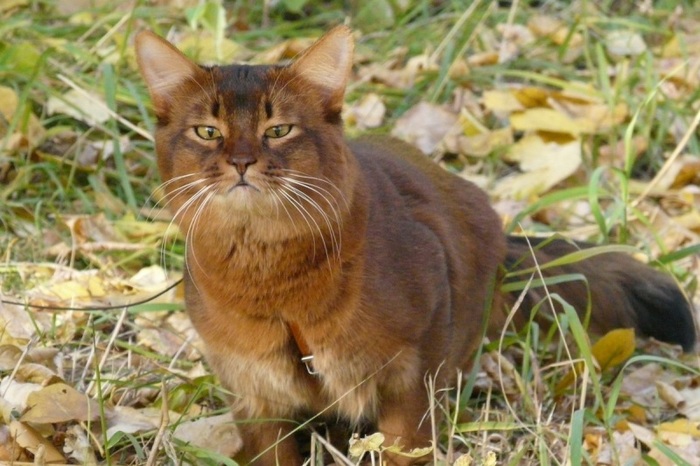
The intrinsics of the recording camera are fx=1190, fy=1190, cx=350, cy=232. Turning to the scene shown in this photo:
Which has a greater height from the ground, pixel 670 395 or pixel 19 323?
pixel 19 323

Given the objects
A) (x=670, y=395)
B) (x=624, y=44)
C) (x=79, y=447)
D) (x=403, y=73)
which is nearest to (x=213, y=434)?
(x=79, y=447)

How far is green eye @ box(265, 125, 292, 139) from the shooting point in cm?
255

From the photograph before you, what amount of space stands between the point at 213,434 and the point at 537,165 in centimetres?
195

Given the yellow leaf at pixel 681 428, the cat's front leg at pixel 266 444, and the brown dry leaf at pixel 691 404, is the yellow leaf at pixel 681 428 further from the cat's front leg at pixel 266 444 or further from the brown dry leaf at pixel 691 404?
the cat's front leg at pixel 266 444

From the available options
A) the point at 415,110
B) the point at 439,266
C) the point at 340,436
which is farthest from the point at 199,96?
the point at 415,110

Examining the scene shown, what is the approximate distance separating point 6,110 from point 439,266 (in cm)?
195

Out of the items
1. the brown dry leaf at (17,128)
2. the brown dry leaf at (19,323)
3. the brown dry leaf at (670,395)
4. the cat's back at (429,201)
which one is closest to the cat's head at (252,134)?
the cat's back at (429,201)

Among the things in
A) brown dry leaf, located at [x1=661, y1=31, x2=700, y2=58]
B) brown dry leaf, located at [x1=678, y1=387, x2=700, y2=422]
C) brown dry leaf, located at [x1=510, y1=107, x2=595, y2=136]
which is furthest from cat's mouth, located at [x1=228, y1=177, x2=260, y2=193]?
brown dry leaf, located at [x1=661, y1=31, x2=700, y2=58]

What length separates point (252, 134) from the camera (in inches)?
99.3

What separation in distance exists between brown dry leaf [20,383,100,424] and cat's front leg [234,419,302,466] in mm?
375

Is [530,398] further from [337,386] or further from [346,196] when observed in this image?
[346,196]

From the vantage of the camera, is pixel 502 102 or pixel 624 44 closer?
pixel 502 102

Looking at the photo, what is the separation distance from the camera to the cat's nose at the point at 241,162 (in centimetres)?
243

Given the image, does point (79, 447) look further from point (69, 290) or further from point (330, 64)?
point (330, 64)
